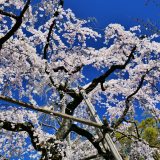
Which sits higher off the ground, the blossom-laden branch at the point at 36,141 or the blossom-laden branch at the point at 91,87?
the blossom-laden branch at the point at 91,87

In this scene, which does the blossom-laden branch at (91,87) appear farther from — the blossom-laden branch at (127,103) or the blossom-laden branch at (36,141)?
the blossom-laden branch at (36,141)

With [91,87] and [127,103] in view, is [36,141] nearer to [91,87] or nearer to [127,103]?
[91,87]

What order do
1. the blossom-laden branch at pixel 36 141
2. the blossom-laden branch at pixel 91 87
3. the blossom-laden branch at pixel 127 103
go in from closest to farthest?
1. the blossom-laden branch at pixel 36 141
2. the blossom-laden branch at pixel 91 87
3. the blossom-laden branch at pixel 127 103

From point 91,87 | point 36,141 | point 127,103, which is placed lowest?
point 36,141

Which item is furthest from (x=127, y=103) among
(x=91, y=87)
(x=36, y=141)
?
(x=36, y=141)

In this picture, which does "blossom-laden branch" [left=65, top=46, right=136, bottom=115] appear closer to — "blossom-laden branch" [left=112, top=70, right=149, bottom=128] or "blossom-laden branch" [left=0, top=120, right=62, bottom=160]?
"blossom-laden branch" [left=112, top=70, right=149, bottom=128]

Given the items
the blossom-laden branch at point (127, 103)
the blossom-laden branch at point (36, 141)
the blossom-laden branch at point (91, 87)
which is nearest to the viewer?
the blossom-laden branch at point (36, 141)

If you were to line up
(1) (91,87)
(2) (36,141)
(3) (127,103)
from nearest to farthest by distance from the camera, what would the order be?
1. (2) (36,141)
2. (1) (91,87)
3. (3) (127,103)

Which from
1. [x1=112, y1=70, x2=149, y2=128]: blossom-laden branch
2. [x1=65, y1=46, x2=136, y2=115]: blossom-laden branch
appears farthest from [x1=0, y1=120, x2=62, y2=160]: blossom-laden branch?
[x1=112, y1=70, x2=149, y2=128]: blossom-laden branch

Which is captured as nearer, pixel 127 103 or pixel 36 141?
pixel 36 141

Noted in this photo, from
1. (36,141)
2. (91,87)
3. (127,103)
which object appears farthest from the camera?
(127,103)

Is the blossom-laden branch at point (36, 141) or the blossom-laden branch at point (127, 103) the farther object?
the blossom-laden branch at point (127, 103)

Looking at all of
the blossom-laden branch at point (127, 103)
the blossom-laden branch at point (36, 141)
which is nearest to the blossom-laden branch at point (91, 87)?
the blossom-laden branch at point (127, 103)

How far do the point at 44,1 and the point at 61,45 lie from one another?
111 inches
